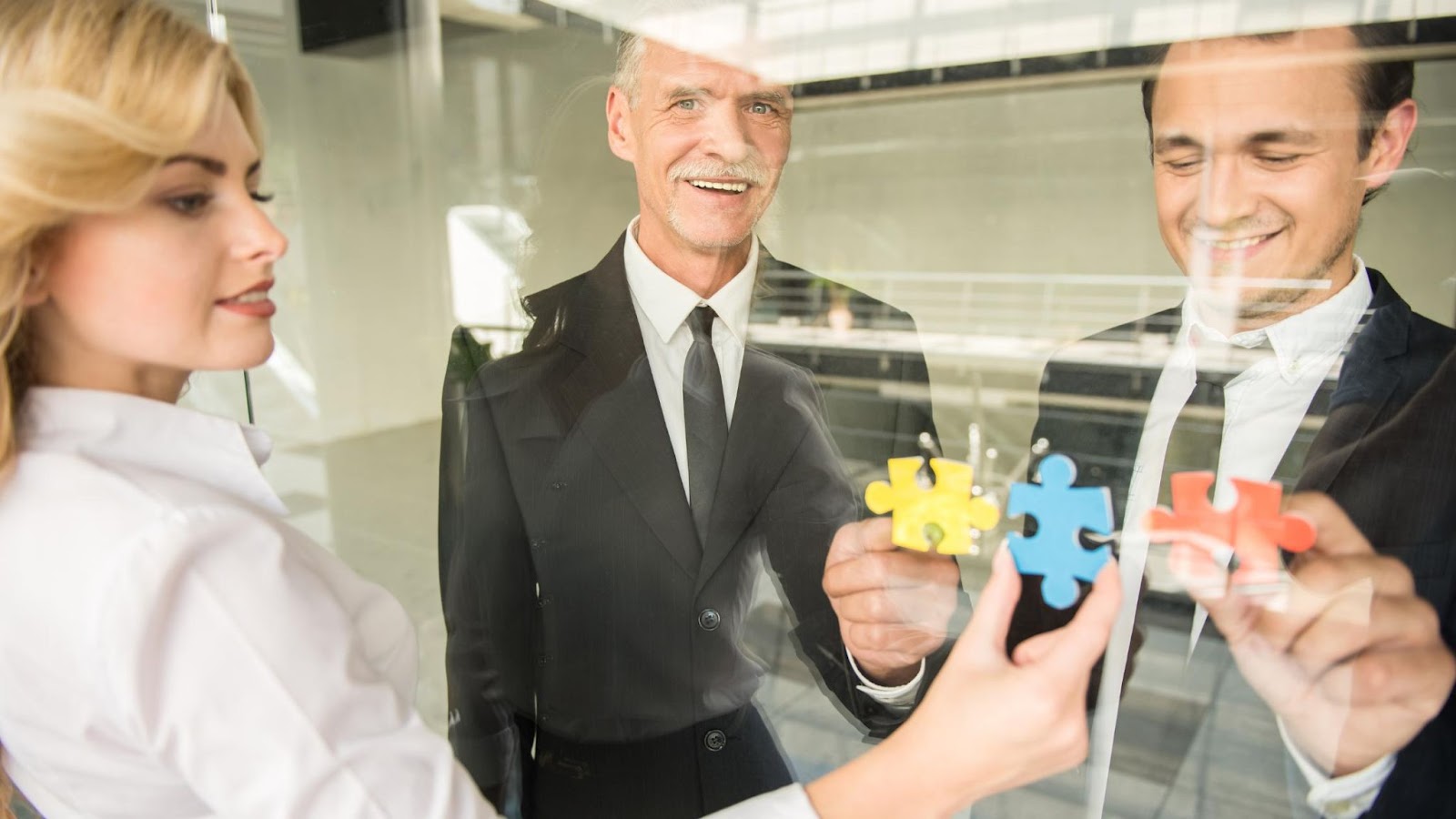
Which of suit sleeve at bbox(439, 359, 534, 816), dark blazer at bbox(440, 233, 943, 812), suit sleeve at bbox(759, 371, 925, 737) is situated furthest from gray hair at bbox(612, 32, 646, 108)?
suit sleeve at bbox(439, 359, 534, 816)

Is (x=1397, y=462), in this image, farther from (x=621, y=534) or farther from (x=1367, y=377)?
(x=621, y=534)

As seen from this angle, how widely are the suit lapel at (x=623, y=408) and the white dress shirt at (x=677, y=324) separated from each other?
0.02 meters

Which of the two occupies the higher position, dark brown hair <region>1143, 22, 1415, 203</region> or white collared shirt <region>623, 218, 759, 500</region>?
dark brown hair <region>1143, 22, 1415, 203</region>

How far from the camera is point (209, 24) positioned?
230cm

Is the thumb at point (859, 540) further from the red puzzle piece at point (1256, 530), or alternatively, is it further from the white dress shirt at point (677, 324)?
the red puzzle piece at point (1256, 530)

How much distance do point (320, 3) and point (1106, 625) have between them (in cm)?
230

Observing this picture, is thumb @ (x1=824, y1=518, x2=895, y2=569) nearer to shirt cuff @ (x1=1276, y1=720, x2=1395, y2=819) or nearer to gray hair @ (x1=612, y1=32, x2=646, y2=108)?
shirt cuff @ (x1=1276, y1=720, x2=1395, y2=819)

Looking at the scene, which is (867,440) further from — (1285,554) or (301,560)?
(301,560)

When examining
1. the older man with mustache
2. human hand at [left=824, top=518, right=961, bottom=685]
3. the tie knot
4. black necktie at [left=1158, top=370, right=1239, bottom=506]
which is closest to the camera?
black necktie at [left=1158, top=370, right=1239, bottom=506]

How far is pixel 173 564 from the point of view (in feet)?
2.70

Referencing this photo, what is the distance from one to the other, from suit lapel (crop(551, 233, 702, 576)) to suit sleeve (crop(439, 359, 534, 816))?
0.26 m

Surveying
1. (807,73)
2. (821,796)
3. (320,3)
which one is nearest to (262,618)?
(821,796)

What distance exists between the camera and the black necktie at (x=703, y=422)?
1.62 m

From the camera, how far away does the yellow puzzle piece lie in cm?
120
